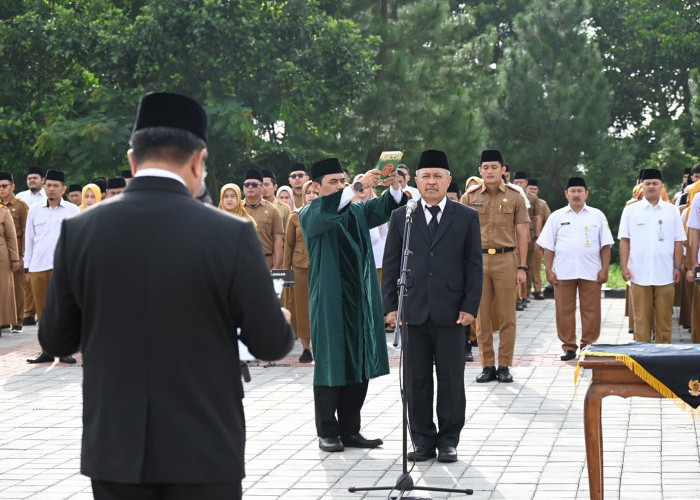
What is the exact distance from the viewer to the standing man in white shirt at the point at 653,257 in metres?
13.7

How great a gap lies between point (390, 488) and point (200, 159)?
3.89 metres

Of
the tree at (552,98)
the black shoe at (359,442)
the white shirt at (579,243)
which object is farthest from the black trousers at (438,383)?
the tree at (552,98)

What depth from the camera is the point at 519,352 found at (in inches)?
573

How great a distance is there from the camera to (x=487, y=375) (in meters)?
12.1

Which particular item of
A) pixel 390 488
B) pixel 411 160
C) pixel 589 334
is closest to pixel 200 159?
pixel 390 488

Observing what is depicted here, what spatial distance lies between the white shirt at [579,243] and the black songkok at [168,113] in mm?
10267

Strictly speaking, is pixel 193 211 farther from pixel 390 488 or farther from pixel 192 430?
pixel 390 488

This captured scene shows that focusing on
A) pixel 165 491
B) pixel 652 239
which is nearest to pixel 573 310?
pixel 652 239

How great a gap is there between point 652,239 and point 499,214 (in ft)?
7.25

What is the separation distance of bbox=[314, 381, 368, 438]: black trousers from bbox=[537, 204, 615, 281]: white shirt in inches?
214

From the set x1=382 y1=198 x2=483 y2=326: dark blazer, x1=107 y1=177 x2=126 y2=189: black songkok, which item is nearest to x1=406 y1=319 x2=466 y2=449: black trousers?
x1=382 y1=198 x2=483 y2=326: dark blazer

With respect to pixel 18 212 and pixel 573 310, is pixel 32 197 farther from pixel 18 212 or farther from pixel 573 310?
pixel 573 310

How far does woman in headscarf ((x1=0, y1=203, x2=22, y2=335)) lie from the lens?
17.3 meters

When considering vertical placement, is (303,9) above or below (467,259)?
above
